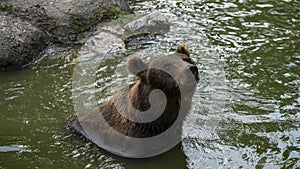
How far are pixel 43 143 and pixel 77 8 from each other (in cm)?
455

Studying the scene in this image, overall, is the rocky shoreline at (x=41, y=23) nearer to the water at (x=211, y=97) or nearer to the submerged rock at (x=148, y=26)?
the water at (x=211, y=97)

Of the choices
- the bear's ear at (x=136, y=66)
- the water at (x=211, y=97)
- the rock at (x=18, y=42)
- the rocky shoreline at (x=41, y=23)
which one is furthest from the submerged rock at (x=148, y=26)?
the bear's ear at (x=136, y=66)

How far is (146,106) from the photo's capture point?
20.2 ft

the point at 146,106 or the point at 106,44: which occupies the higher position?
the point at 146,106

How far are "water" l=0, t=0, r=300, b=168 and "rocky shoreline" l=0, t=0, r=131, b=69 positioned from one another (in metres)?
0.34

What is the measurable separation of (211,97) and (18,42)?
13.2 ft

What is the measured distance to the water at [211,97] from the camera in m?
6.64

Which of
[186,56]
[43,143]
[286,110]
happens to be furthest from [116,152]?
[286,110]

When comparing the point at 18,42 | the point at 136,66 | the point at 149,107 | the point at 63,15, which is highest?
the point at 136,66

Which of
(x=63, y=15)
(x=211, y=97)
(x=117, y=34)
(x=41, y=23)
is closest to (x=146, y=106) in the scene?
(x=211, y=97)

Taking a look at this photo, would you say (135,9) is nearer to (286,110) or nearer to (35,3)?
(35,3)

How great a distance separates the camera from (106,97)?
8.25m

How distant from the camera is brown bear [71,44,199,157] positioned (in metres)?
5.89

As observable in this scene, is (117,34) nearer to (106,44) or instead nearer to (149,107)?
(106,44)
